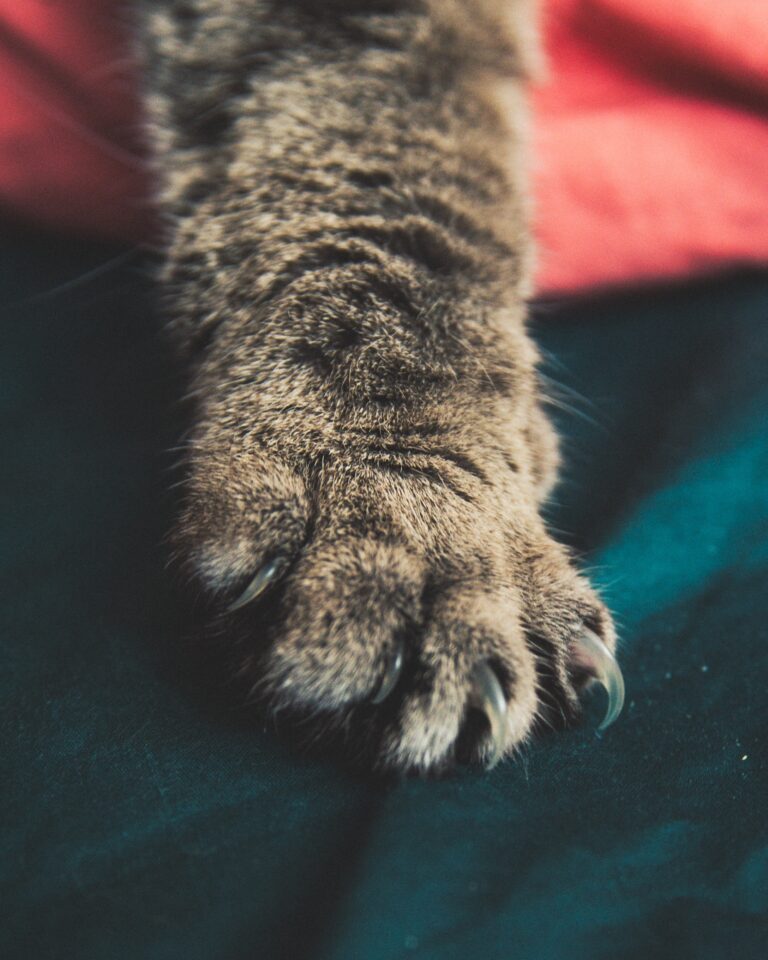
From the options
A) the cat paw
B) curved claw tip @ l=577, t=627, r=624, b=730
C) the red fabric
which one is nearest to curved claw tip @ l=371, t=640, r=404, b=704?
the cat paw

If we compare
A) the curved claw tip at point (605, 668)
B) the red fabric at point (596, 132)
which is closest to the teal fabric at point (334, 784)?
the curved claw tip at point (605, 668)

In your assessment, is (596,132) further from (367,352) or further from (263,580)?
(263,580)

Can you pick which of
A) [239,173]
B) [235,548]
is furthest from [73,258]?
[235,548]

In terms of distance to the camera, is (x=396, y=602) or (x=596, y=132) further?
(x=596, y=132)

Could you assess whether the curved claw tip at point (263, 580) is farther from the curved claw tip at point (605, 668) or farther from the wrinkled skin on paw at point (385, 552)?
the curved claw tip at point (605, 668)

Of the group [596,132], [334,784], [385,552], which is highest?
[596,132]

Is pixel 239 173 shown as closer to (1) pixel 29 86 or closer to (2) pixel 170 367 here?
(2) pixel 170 367

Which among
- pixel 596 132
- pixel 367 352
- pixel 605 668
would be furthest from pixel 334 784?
pixel 596 132

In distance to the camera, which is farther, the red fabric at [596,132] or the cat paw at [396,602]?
the red fabric at [596,132]

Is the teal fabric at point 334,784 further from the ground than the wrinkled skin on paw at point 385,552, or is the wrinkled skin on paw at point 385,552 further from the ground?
the wrinkled skin on paw at point 385,552
